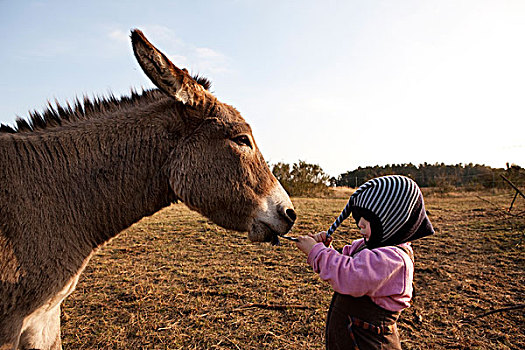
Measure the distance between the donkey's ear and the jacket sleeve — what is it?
1606mm

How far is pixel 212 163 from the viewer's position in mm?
2506

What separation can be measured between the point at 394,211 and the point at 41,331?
2.78 meters

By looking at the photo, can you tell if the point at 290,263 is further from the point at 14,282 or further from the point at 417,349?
the point at 14,282

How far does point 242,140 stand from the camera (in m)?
2.68

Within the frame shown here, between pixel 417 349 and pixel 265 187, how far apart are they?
2.59 m

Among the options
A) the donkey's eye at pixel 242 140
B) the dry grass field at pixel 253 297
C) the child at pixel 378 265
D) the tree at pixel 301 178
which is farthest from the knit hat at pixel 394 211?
the tree at pixel 301 178

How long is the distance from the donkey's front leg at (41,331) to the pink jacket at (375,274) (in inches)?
78.4

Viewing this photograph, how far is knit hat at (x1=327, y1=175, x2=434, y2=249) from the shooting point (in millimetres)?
2105

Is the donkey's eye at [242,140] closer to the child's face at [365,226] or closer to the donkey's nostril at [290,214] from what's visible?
the donkey's nostril at [290,214]

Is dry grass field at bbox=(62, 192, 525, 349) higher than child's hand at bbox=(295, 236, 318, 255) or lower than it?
lower

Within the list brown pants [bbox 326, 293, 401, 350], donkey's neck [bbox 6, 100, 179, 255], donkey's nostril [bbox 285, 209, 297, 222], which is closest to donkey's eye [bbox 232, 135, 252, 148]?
donkey's neck [bbox 6, 100, 179, 255]

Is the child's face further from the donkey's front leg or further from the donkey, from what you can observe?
the donkey's front leg

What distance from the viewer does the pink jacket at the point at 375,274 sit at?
2.07 m

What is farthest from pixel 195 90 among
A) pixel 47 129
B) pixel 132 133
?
pixel 47 129
